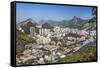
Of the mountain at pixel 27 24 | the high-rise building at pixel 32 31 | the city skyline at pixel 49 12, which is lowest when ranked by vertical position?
the high-rise building at pixel 32 31

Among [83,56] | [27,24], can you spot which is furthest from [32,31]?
[83,56]

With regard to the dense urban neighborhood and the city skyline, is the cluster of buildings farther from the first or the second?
the city skyline

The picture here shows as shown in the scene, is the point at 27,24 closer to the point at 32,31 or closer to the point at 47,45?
the point at 32,31

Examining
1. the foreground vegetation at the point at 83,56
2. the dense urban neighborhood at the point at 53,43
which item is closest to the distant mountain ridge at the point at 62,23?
the dense urban neighborhood at the point at 53,43

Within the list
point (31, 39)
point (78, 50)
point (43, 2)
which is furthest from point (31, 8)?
point (78, 50)

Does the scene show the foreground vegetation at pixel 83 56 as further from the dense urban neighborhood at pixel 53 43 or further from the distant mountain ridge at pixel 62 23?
the distant mountain ridge at pixel 62 23

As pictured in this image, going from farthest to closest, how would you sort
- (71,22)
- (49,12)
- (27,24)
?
1. (71,22)
2. (49,12)
3. (27,24)

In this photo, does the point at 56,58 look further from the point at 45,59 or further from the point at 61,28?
the point at 61,28
